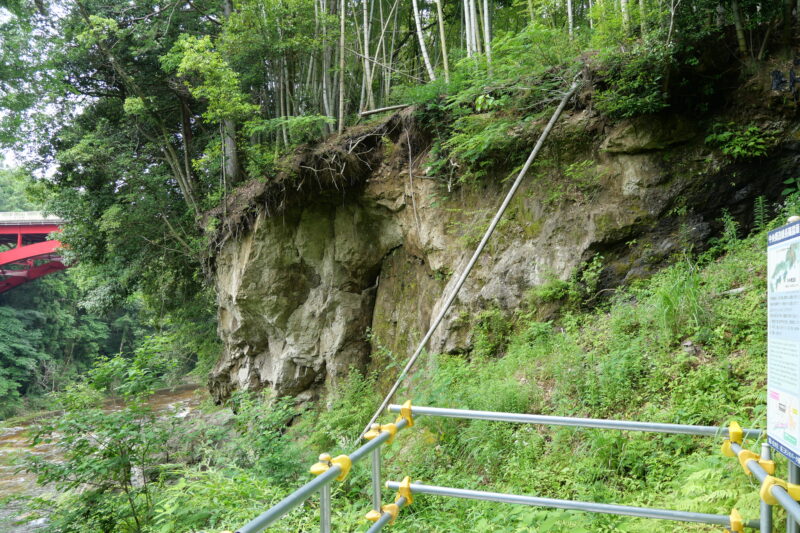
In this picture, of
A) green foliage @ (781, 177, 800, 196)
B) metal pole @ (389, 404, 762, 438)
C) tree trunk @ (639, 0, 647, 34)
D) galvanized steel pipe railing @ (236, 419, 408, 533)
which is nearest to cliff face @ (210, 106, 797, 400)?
green foliage @ (781, 177, 800, 196)

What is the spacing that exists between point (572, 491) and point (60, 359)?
29.7 m

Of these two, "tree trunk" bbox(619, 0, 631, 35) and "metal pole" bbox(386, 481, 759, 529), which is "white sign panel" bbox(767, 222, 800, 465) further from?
"tree trunk" bbox(619, 0, 631, 35)

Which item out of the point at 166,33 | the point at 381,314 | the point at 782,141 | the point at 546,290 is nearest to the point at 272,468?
the point at 546,290

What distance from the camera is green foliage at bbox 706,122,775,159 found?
4.95 metres

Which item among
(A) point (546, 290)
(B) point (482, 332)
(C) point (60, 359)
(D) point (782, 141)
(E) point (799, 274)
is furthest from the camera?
(C) point (60, 359)

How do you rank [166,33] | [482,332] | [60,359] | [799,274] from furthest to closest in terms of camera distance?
[60,359], [166,33], [482,332], [799,274]

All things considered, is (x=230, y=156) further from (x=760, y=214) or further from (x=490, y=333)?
(x=760, y=214)

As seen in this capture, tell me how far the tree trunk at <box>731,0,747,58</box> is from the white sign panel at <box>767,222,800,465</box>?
4.41 m

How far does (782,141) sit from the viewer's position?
16.1 feet

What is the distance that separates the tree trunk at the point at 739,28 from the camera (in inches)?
191

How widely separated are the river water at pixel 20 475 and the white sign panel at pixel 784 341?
563 centimetres

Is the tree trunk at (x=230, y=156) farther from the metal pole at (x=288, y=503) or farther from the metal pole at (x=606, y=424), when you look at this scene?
the metal pole at (x=288, y=503)

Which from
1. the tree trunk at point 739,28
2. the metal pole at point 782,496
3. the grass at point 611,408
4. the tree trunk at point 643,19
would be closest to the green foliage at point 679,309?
the grass at point 611,408

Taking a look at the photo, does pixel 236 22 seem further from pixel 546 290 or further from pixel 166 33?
pixel 546 290
